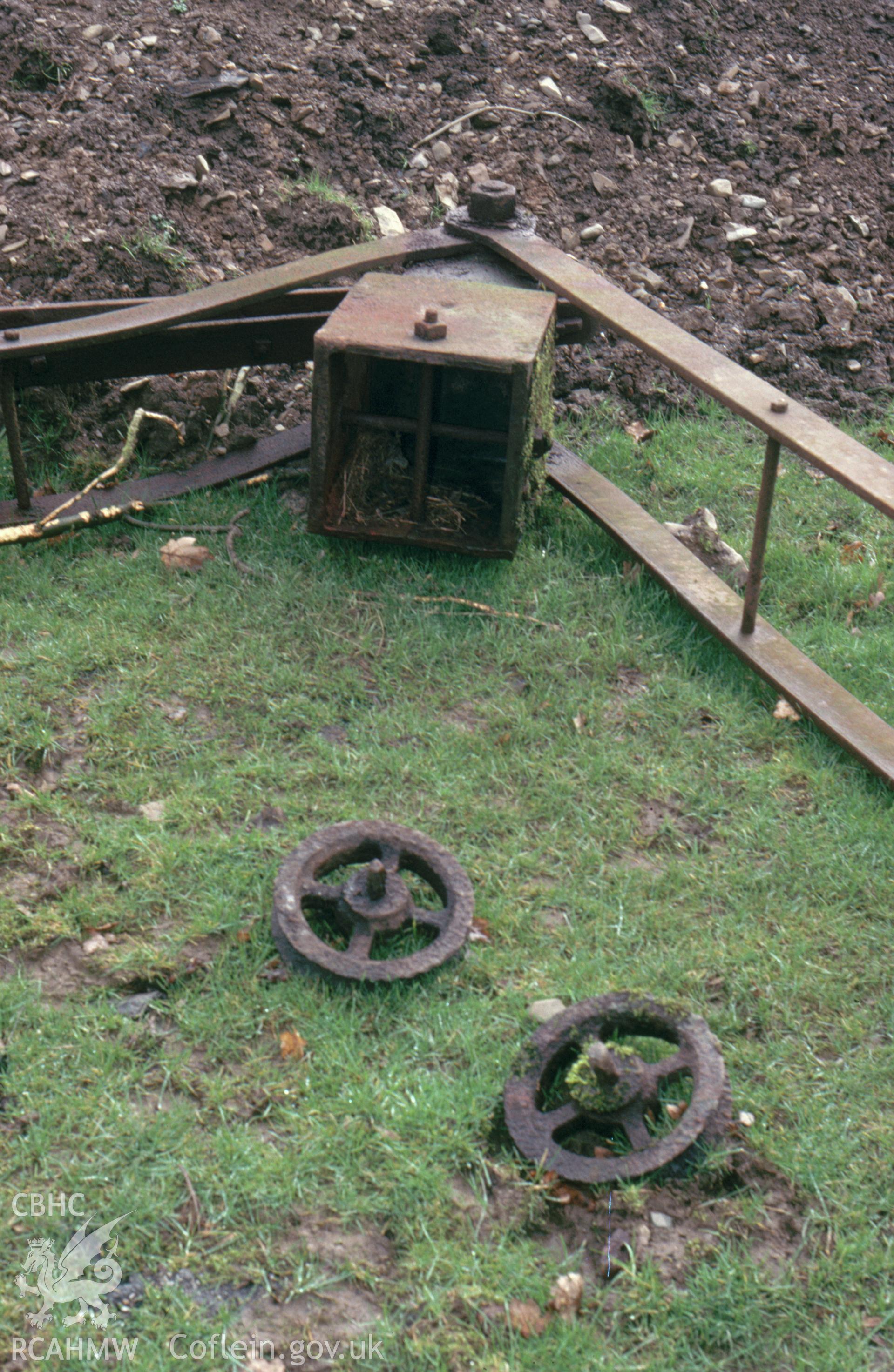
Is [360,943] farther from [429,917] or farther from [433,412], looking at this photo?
[433,412]

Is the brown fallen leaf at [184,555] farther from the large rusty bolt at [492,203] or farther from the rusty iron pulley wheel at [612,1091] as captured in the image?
the rusty iron pulley wheel at [612,1091]

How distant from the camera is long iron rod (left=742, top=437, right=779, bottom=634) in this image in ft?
11.1

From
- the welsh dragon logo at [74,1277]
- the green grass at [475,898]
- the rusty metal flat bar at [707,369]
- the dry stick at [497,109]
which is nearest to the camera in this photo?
the welsh dragon logo at [74,1277]

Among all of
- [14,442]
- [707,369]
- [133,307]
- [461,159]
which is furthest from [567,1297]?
[461,159]

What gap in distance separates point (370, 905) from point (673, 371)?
2.24m

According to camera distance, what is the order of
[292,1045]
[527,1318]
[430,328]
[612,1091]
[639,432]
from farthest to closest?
[639,432] < [430,328] < [292,1045] < [612,1091] < [527,1318]

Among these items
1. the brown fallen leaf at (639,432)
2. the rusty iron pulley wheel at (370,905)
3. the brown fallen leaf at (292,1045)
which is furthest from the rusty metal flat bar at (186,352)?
the brown fallen leaf at (292,1045)

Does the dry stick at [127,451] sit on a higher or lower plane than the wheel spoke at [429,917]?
higher

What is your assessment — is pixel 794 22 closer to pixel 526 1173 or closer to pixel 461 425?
pixel 461 425

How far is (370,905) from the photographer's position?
270 centimetres

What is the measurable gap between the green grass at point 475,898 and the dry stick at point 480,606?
28 millimetres

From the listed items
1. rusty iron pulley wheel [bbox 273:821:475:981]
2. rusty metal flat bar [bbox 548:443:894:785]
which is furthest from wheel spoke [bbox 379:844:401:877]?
rusty metal flat bar [bbox 548:443:894:785]

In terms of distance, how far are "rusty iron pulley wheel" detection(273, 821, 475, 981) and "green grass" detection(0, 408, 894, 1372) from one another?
7cm

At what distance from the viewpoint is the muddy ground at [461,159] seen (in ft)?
16.3
